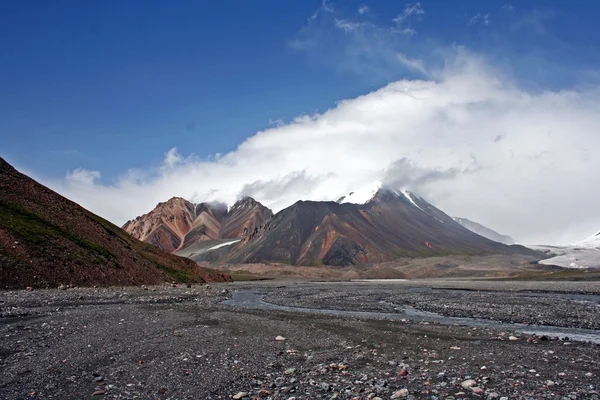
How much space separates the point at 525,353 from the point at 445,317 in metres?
18.1

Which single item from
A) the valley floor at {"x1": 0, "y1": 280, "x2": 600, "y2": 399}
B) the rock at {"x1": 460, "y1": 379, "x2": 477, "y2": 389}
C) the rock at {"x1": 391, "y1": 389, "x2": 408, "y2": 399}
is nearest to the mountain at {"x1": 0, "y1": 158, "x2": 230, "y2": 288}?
the valley floor at {"x1": 0, "y1": 280, "x2": 600, "y2": 399}

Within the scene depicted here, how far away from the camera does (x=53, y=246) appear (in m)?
58.7

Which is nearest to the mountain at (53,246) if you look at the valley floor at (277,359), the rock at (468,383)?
the valley floor at (277,359)

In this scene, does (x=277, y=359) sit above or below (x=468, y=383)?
below

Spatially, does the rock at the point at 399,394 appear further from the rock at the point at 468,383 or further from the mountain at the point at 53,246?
the mountain at the point at 53,246

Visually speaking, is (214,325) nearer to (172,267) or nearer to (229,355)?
→ (229,355)

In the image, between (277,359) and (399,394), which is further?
(277,359)

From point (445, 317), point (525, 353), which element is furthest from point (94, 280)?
point (525, 353)

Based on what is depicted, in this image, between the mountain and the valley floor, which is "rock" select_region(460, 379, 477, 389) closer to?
the valley floor

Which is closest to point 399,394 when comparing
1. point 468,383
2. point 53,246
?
point 468,383

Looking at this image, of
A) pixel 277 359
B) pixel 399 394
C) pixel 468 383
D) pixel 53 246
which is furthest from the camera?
pixel 53 246

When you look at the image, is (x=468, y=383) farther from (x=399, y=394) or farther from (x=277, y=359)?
(x=277, y=359)

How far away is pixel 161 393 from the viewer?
12828mm

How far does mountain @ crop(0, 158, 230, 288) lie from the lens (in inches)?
2023
